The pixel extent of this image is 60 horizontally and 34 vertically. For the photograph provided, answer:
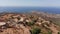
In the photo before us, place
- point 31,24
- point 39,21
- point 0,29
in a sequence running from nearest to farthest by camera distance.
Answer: point 0,29
point 31,24
point 39,21

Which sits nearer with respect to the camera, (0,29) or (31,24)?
(0,29)

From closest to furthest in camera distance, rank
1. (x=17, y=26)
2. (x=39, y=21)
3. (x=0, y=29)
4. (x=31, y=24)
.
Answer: (x=0, y=29) < (x=17, y=26) < (x=31, y=24) < (x=39, y=21)

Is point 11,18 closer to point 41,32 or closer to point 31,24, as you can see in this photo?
point 31,24

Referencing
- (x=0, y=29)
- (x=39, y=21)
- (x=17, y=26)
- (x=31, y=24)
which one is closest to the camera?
(x=0, y=29)

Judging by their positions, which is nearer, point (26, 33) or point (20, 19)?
point (26, 33)

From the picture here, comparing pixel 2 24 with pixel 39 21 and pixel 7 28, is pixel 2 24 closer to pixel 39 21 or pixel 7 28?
pixel 7 28

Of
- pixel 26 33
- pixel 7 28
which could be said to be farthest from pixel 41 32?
pixel 7 28

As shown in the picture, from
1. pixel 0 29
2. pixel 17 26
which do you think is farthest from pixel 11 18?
pixel 0 29

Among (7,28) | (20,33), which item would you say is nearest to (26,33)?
(20,33)
